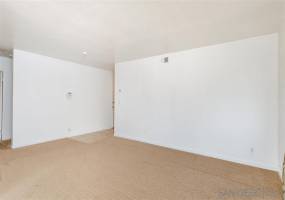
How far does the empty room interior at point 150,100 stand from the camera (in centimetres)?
225

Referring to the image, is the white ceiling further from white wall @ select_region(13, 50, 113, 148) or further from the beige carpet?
the beige carpet

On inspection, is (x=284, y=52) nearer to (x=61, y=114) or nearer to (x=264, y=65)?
(x=264, y=65)

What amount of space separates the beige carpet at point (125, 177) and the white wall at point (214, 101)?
419 millimetres

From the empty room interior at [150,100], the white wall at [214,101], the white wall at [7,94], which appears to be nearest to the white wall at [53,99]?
the empty room interior at [150,100]

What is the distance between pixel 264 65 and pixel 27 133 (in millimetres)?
5866

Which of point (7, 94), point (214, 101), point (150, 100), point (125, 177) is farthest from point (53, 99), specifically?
point (214, 101)

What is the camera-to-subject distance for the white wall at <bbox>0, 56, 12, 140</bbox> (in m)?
4.44

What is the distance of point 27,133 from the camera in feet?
13.9

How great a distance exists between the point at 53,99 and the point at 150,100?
9.89 ft

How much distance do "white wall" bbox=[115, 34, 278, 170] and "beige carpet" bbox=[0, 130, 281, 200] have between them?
42 centimetres

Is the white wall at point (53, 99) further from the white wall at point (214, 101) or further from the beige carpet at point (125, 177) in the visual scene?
the white wall at point (214, 101)

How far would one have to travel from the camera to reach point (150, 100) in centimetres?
468

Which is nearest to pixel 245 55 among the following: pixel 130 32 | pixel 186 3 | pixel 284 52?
pixel 284 52

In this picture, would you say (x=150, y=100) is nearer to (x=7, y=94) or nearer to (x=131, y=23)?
(x=131, y=23)
